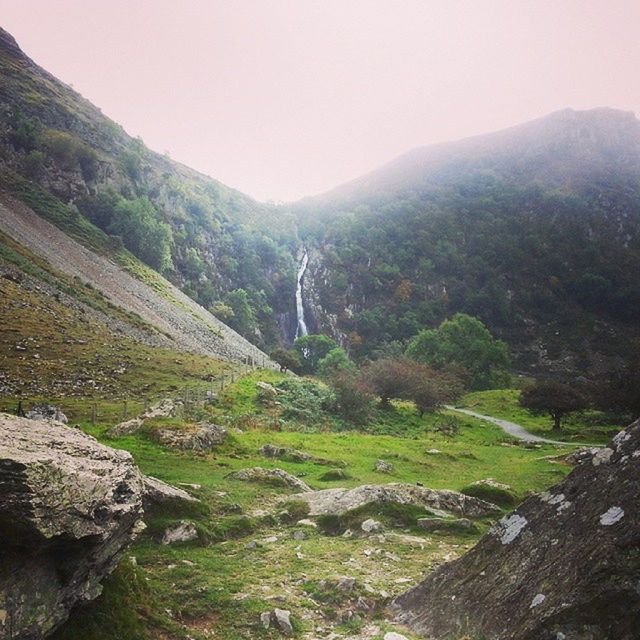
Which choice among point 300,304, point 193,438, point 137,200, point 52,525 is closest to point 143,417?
point 193,438

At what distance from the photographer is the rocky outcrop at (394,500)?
1359 cm

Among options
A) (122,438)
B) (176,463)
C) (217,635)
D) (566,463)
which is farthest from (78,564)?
(566,463)

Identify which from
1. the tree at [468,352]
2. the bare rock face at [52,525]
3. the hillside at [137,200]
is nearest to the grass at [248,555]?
the bare rock face at [52,525]

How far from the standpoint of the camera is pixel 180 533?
10641 millimetres

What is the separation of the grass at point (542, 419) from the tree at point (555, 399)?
87.3 inches

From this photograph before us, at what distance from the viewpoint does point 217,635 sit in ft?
22.9

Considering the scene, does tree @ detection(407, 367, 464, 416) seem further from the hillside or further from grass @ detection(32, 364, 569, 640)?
the hillside

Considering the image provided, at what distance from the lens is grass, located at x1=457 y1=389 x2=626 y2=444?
43.0m

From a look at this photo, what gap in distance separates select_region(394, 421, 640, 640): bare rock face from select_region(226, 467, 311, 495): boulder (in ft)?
30.6

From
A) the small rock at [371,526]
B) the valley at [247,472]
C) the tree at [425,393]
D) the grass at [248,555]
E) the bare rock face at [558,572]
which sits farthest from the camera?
the tree at [425,393]

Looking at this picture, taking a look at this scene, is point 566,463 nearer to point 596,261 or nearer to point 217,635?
point 217,635

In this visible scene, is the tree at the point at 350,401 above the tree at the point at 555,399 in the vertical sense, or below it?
below

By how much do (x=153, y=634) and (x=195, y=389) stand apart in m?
27.5

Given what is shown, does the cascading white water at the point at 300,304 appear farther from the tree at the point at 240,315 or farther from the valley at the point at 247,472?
the valley at the point at 247,472
